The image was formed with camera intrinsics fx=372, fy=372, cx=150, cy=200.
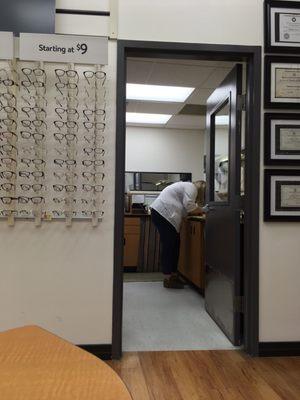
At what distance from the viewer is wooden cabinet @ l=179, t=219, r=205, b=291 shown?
147 inches

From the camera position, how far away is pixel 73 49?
2201 mm

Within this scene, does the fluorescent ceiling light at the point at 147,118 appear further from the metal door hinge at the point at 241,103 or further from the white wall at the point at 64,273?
the white wall at the point at 64,273

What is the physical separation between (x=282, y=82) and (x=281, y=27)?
1.14 feet

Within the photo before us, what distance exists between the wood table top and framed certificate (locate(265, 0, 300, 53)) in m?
2.28

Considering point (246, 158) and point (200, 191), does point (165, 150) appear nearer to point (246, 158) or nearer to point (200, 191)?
point (200, 191)

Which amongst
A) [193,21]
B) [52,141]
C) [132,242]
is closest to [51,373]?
[52,141]

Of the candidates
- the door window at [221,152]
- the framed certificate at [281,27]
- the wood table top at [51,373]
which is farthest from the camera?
the door window at [221,152]

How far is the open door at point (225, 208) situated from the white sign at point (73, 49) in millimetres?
946

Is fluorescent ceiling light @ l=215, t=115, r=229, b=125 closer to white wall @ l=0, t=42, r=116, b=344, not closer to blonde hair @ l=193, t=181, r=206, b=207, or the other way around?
white wall @ l=0, t=42, r=116, b=344

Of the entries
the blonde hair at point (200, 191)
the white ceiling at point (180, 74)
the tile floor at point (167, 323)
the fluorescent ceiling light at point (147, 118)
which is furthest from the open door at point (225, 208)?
the fluorescent ceiling light at point (147, 118)

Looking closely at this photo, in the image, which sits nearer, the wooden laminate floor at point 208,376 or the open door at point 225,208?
the wooden laminate floor at point 208,376

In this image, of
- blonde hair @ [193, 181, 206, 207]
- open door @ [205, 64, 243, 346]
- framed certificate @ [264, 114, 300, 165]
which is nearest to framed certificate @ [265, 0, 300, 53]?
open door @ [205, 64, 243, 346]

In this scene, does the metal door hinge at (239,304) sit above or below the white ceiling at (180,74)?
below

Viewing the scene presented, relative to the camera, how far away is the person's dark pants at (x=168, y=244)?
13.6 feet
